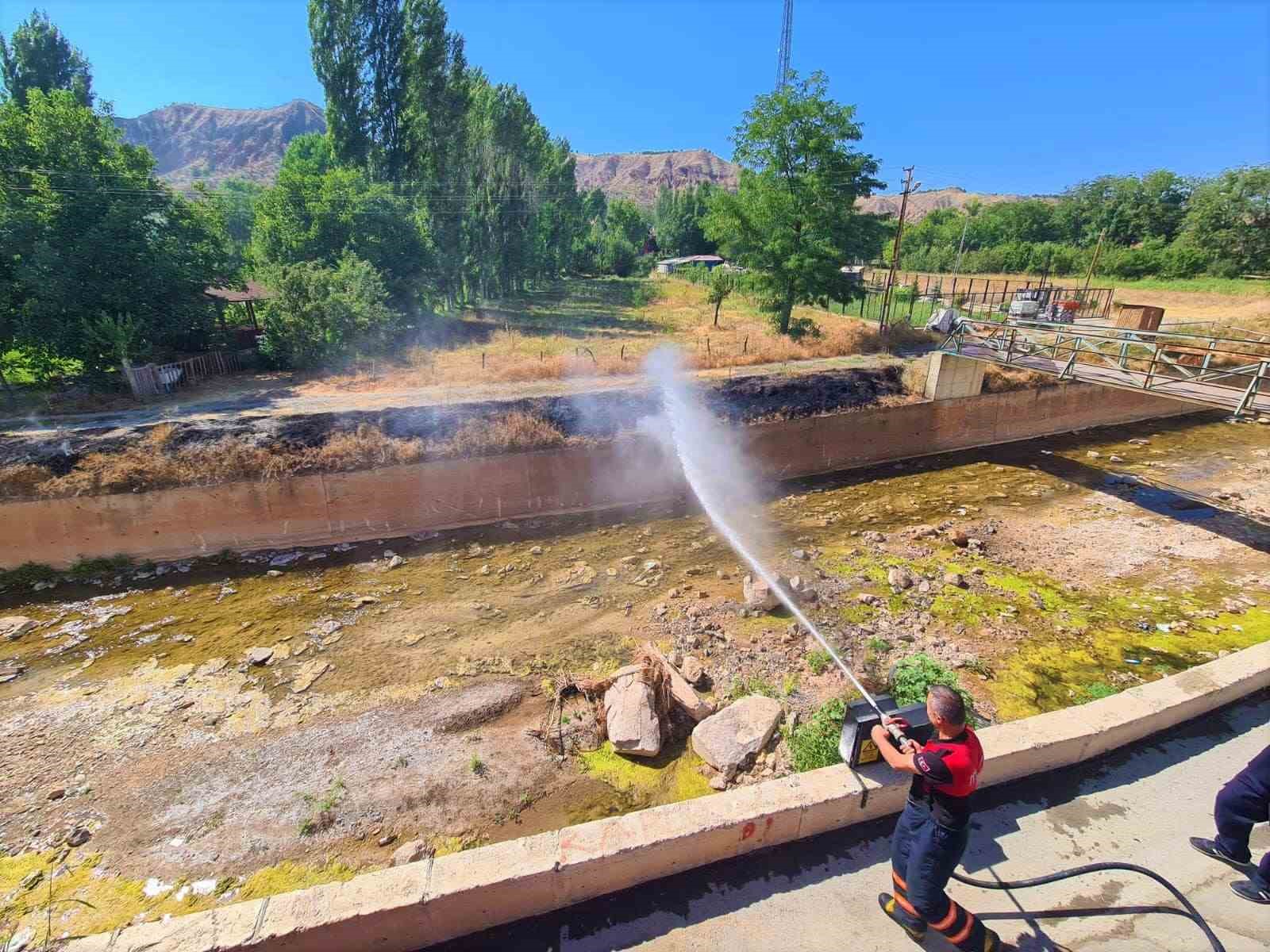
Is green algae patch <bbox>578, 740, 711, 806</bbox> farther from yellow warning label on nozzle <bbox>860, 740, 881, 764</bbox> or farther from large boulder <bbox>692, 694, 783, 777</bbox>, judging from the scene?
yellow warning label on nozzle <bbox>860, 740, 881, 764</bbox>

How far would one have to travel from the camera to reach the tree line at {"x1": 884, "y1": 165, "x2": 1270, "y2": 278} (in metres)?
44.5

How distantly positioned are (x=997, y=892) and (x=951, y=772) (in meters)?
1.43

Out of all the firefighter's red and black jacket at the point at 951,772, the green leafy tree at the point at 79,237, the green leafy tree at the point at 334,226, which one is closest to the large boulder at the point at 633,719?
the firefighter's red and black jacket at the point at 951,772

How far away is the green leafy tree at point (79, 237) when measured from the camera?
58.3 feet

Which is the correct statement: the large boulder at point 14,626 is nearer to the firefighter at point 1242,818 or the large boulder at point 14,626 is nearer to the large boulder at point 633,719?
the large boulder at point 633,719

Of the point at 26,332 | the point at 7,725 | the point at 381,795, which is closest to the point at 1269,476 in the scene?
the point at 381,795

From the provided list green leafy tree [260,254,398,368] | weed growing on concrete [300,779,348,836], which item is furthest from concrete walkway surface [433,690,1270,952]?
green leafy tree [260,254,398,368]

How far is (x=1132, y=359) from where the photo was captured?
16.6m

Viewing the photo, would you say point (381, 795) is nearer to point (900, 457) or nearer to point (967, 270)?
point (900, 457)

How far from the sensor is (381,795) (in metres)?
7.00

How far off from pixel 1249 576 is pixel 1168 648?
13.9 ft

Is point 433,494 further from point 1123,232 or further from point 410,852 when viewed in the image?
point 1123,232

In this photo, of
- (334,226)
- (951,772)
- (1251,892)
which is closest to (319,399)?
(334,226)

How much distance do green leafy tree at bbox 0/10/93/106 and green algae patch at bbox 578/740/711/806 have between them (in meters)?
47.0
